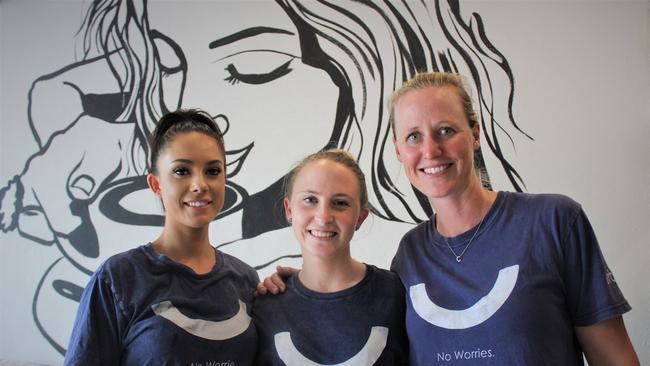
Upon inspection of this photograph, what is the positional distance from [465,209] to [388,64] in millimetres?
1318

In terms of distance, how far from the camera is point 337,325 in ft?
4.06

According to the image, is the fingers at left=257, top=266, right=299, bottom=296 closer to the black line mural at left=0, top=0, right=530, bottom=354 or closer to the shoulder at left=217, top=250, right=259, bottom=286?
the shoulder at left=217, top=250, right=259, bottom=286

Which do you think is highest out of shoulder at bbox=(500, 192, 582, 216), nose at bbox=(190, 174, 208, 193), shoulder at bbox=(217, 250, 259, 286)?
nose at bbox=(190, 174, 208, 193)

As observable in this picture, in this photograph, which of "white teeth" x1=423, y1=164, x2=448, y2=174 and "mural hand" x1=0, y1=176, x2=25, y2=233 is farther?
"mural hand" x1=0, y1=176, x2=25, y2=233

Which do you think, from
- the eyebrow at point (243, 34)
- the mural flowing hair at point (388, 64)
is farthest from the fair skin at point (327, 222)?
the eyebrow at point (243, 34)

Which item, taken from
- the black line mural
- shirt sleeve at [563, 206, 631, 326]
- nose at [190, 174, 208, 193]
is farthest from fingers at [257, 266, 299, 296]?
the black line mural

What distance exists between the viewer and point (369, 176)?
2.30 metres

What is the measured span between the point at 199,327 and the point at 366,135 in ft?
4.61

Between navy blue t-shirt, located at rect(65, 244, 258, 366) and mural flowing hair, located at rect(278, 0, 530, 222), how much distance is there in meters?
1.21

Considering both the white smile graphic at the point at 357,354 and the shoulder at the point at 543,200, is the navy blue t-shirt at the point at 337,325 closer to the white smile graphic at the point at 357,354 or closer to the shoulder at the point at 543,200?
the white smile graphic at the point at 357,354

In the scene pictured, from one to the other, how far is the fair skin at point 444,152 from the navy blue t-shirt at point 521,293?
0.23 feet

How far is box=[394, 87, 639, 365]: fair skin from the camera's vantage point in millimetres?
1153

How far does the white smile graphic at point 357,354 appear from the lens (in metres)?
1.18

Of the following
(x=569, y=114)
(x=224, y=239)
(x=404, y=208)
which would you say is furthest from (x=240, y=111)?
(x=569, y=114)
